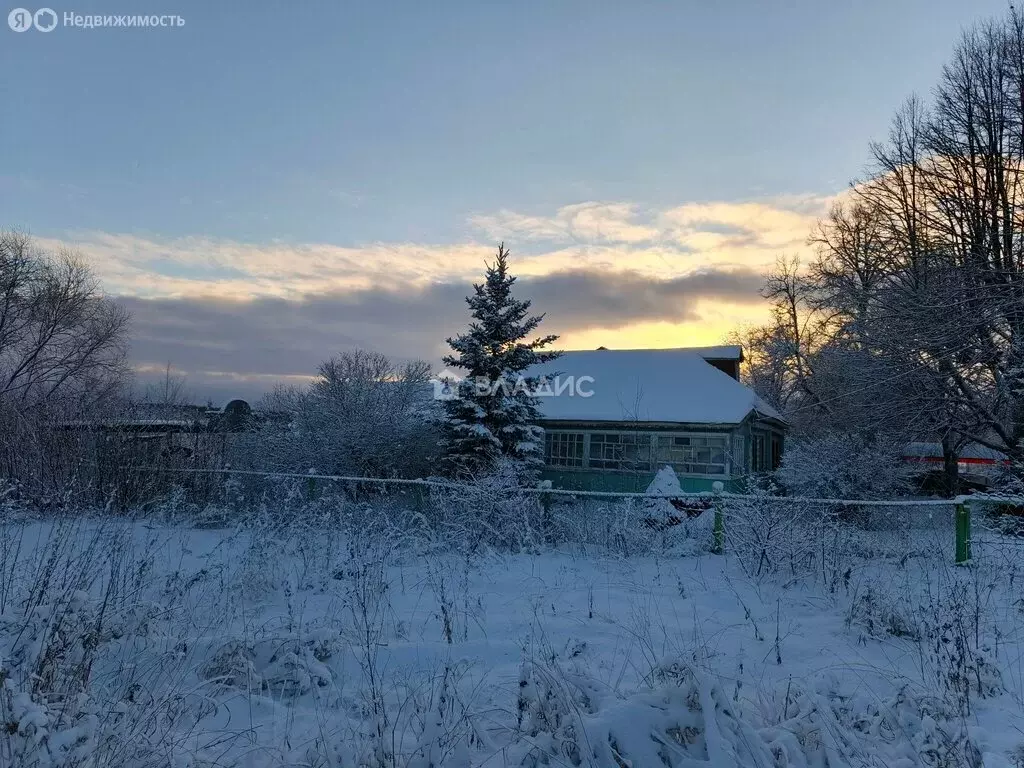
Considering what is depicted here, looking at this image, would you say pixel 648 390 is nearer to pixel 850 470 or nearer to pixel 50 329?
pixel 850 470

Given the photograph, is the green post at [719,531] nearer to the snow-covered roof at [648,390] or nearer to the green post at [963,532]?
the green post at [963,532]

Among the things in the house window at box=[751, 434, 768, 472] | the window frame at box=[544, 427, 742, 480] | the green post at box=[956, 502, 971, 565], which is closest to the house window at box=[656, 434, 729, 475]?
Answer: the window frame at box=[544, 427, 742, 480]

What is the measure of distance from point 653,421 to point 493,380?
23.2ft

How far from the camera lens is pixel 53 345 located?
97.2 ft

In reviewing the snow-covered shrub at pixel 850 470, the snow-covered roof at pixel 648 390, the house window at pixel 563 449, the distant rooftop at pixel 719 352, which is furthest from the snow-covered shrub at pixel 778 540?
the distant rooftop at pixel 719 352

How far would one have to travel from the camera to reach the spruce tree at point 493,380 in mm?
18844

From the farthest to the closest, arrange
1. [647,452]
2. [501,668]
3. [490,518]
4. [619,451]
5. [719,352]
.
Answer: [719,352]
[619,451]
[647,452]
[490,518]
[501,668]

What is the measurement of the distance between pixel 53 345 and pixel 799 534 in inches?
1293

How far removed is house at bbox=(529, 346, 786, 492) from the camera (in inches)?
892

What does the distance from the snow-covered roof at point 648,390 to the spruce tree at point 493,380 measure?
511cm

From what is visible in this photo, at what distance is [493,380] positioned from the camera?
19.3 m

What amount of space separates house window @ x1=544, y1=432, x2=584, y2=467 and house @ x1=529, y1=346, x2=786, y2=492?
1.5 inches

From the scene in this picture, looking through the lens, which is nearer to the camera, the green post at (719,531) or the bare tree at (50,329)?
the green post at (719,531)

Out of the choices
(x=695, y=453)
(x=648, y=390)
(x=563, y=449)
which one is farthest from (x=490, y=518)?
(x=648, y=390)
